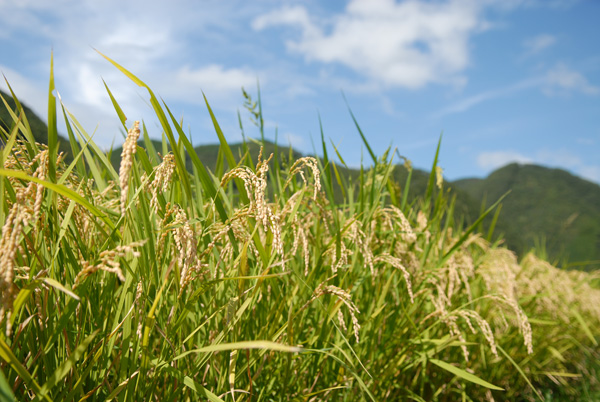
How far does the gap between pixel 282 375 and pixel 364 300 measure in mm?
543

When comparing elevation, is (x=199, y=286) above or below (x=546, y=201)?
below

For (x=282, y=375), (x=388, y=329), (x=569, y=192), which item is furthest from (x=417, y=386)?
(x=569, y=192)

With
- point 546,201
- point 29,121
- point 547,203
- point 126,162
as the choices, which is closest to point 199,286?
point 126,162

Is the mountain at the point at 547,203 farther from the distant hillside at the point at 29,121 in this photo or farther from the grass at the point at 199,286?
the distant hillside at the point at 29,121

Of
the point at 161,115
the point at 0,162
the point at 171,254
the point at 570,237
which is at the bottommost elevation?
the point at 570,237

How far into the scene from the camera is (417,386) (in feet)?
7.26

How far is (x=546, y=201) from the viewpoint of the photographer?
2317 cm

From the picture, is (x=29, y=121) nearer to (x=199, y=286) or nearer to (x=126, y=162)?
(x=199, y=286)

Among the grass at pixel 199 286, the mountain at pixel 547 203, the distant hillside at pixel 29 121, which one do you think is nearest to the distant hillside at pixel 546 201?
the mountain at pixel 547 203

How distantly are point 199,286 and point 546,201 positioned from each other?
2673 centimetres

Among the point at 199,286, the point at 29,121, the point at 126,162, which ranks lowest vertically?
the point at 199,286

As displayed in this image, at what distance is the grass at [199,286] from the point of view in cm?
84

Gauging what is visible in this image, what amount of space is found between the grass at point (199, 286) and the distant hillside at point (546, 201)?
1624 centimetres

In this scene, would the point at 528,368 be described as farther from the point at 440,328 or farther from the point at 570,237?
the point at 570,237
